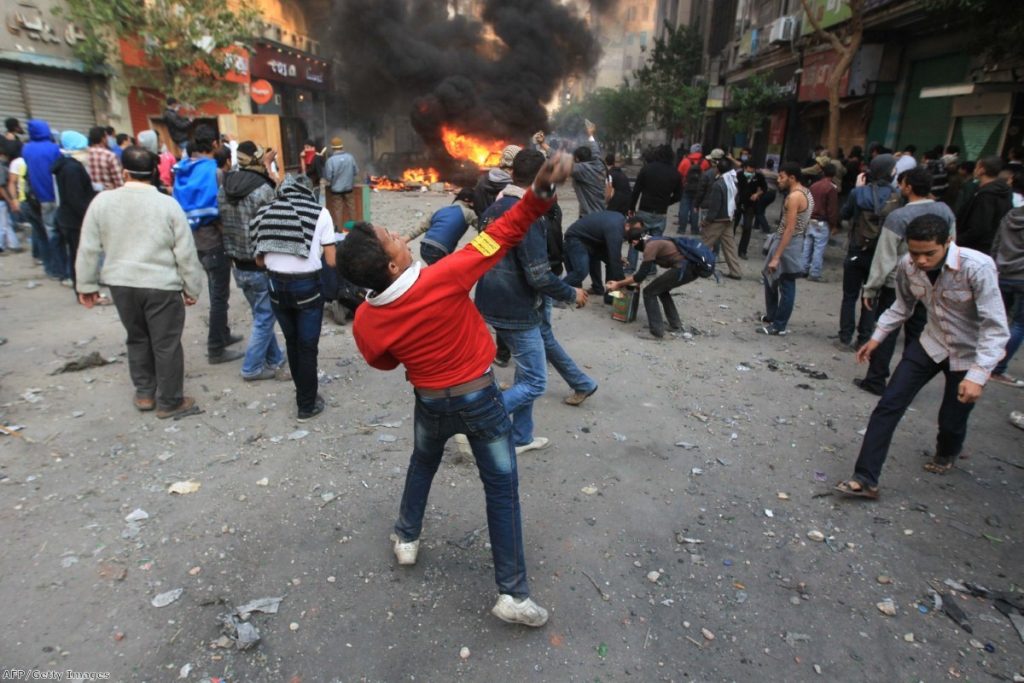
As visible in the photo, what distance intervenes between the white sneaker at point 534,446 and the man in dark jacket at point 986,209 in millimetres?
4583

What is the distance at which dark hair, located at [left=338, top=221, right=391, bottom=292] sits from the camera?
2.10m

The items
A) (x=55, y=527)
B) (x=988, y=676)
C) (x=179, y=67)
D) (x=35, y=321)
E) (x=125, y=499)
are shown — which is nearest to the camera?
(x=988, y=676)

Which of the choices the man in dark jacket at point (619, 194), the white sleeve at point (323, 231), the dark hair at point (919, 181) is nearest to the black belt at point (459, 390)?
the white sleeve at point (323, 231)

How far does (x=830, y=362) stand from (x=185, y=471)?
5.64 meters

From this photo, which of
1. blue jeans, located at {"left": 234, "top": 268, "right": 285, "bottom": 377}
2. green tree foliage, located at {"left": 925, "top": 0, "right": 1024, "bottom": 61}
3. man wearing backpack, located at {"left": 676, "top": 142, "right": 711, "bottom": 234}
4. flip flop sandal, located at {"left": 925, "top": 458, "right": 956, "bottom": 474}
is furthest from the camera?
man wearing backpack, located at {"left": 676, "top": 142, "right": 711, "bottom": 234}

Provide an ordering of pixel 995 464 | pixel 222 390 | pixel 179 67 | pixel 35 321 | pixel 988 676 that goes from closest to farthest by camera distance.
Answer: pixel 988 676 < pixel 995 464 < pixel 222 390 < pixel 35 321 < pixel 179 67

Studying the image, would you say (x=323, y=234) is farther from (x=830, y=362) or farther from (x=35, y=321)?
(x=830, y=362)

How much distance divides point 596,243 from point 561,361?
2378mm

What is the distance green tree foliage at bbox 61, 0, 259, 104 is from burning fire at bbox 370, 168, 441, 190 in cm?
679

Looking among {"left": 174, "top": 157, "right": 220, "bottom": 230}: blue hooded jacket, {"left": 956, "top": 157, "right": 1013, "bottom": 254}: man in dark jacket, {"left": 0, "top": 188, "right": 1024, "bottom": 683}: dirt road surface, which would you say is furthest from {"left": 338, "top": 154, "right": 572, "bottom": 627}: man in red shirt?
{"left": 956, "top": 157, "right": 1013, "bottom": 254}: man in dark jacket

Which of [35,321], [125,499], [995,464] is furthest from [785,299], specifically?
[35,321]

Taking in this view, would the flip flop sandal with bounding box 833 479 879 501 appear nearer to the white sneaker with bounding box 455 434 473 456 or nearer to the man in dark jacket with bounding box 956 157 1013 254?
the white sneaker with bounding box 455 434 473 456

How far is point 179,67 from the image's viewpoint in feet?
49.8

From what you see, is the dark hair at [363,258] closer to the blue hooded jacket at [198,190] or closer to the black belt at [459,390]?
the black belt at [459,390]
